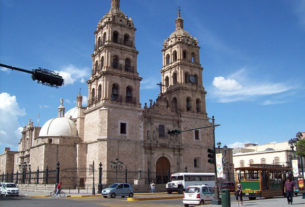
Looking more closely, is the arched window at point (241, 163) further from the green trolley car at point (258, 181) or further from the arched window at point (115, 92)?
the green trolley car at point (258, 181)

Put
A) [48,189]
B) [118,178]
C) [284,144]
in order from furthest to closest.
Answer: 1. [284,144]
2. [118,178]
3. [48,189]

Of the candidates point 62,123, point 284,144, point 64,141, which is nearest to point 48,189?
point 64,141

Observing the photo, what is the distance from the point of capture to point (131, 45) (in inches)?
1845

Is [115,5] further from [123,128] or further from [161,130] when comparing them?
[161,130]

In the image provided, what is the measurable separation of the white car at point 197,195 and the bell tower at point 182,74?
87.8ft

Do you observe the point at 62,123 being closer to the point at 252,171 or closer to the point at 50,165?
the point at 50,165

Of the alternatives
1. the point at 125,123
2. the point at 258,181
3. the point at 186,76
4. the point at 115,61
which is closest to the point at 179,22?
the point at 186,76

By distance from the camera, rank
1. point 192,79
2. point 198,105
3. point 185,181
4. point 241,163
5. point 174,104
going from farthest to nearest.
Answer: point 241,163
point 198,105
point 192,79
point 174,104
point 185,181

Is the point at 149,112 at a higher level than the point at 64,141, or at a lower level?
higher

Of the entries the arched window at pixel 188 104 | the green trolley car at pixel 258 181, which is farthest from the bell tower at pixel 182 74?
the green trolley car at pixel 258 181

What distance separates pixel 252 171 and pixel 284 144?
55047 mm

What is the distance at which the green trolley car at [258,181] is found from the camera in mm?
25083

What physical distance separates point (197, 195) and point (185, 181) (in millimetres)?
14440

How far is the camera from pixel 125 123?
4281cm
